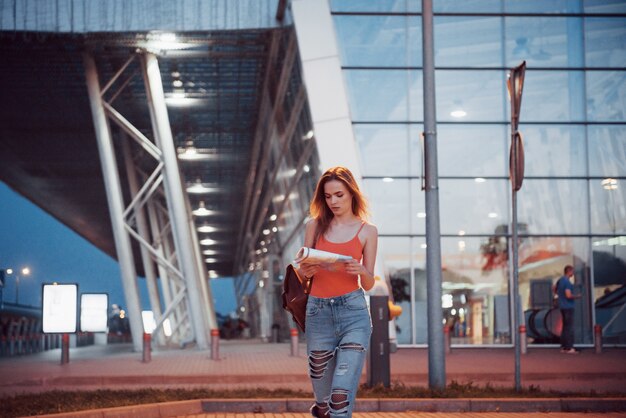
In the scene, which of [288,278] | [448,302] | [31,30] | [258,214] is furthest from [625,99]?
[258,214]

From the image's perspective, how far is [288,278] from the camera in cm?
616

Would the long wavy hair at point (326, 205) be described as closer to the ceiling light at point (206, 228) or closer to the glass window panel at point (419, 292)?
the glass window panel at point (419, 292)

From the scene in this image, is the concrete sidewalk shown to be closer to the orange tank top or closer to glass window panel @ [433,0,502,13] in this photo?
the orange tank top

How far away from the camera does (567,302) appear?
21.8m

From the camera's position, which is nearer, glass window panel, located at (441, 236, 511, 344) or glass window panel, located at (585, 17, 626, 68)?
glass window panel, located at (441, 236, 511, 344)

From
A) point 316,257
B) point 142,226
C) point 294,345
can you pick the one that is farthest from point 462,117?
point 316,257

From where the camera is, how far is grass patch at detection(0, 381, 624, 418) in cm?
995

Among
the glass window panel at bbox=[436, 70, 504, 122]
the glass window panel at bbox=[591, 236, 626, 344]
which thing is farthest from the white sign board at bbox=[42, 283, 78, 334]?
the glass window panel at bbox=[591, 236, 626, 344]

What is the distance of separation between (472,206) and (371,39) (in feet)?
15.3

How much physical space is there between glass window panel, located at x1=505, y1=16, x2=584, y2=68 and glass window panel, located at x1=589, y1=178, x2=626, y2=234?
297cm

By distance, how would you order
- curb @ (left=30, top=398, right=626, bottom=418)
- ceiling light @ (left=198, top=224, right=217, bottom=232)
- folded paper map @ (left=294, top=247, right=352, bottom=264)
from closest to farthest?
1. folded paper map @ (left=294, top=247, right=352, bottom=264)
2. curb @ (left=30, top=398, right=626, bottom=418)
3. ceiling light @ (left=198, top=224, right=217, bottom=232)

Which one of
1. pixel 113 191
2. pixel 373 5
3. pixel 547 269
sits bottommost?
pixel 547 269

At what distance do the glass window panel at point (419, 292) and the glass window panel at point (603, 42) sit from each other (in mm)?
6191

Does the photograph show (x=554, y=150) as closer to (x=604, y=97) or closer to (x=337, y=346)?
(x=604, y=97)
